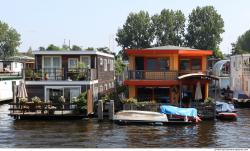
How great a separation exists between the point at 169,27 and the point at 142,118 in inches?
3340

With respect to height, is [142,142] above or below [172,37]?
below

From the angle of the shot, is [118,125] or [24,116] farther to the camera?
Result: [24,116]

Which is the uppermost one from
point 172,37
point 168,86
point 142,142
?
point 172,37

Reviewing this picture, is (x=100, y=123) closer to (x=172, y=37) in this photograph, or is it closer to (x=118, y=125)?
(x=118, y=125)

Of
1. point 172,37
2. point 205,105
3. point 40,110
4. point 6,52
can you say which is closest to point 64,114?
point 40,110

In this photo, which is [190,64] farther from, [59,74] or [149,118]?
[59,74]

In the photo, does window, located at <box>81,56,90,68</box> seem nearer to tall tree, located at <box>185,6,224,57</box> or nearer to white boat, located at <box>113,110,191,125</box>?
white boat, located at <box>113,110,191,125</box>

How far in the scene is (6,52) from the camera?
182375 mm

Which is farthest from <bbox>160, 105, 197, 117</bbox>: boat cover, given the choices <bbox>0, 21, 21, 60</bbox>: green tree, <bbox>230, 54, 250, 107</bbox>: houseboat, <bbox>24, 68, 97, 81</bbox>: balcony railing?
<bbox>0, 21, 21, 60</bbox>: green tree

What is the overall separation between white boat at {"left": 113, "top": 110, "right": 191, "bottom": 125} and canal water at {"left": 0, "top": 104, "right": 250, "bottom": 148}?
3.15 ft

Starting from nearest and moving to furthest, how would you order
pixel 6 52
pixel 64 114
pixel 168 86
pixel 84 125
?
1. pixel 84 125
2. pixel 64 114
3. pixel 168 86
4. pixel 6 52

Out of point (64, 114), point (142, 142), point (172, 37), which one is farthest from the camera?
point (172, 37)

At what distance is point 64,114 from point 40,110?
2420mm

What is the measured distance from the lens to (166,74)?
4947 centimetres
